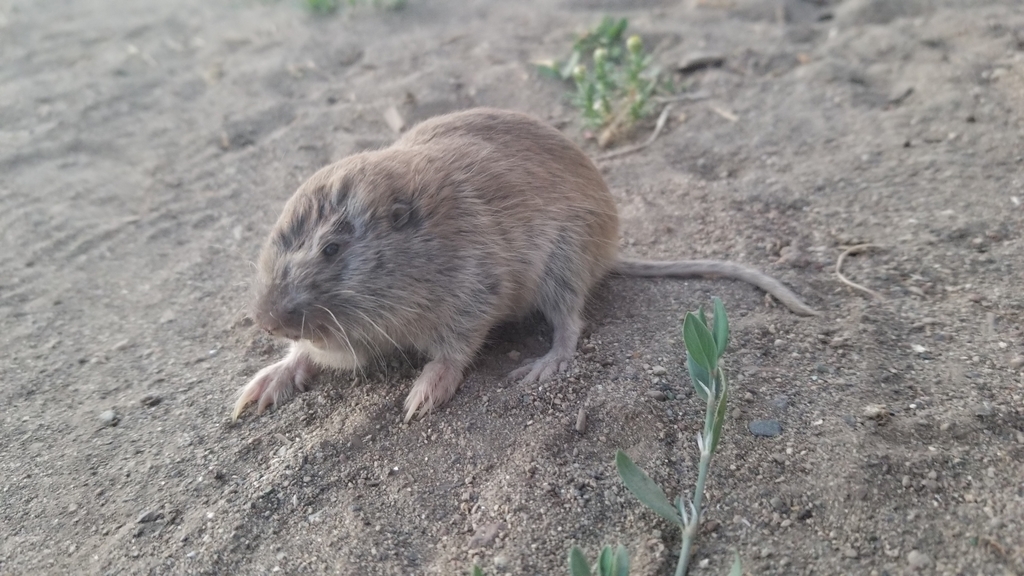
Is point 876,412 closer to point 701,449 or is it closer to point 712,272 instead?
point 701,449

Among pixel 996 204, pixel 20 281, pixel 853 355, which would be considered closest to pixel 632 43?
pixel 996 204

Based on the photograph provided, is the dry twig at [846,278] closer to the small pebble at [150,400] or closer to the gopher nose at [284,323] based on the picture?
the gopher nose at [284,323]

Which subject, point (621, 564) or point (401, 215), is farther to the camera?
point (401, 215)

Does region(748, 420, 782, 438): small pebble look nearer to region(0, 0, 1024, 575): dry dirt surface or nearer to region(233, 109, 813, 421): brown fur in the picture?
region(0, 0, 1024, 575): dry dirt surface

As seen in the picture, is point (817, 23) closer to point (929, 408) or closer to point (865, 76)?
point (865, 76)

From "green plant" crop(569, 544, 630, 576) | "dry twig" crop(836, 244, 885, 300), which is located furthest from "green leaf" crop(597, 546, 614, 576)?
"dry twig" crop(836, 244, 885, 300)

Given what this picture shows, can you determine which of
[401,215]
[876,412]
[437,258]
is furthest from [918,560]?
[401,215]
